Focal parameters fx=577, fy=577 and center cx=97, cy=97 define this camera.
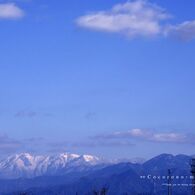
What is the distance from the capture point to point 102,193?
4766 inches

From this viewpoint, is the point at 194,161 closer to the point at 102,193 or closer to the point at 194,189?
the point at 194,189

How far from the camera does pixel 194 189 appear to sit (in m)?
114

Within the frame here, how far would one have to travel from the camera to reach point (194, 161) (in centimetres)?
11544

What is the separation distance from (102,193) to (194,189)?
64.5ft

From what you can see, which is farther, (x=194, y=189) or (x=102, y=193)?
(x=102, y=193)

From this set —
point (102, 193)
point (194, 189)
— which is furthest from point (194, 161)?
point (102, 193)

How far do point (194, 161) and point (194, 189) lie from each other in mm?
5635

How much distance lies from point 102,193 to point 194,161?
20.6 metres
